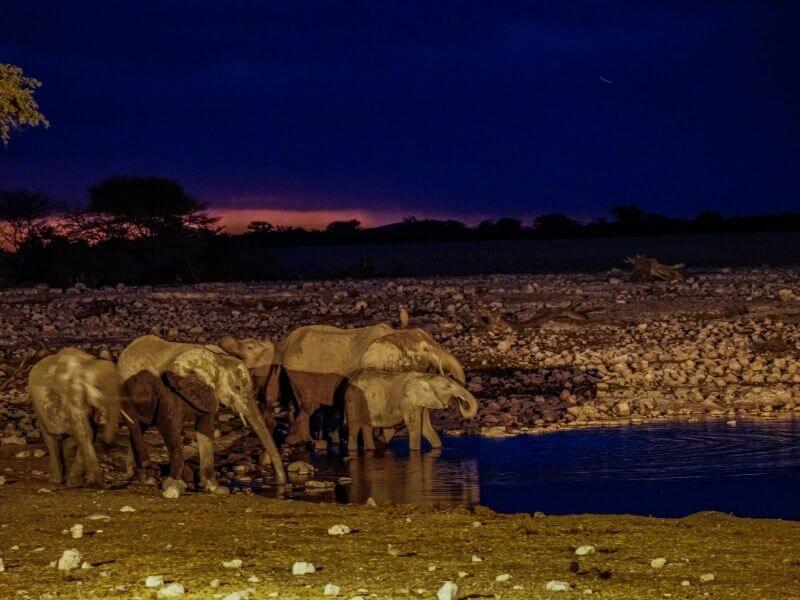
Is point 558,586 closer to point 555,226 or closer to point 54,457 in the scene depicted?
point 54,457

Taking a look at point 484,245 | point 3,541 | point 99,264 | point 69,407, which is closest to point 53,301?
point 99,264

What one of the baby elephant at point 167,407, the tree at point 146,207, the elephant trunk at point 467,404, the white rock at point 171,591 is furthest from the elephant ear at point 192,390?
the tree at point 146,207

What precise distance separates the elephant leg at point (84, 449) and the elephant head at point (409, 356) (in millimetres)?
4098

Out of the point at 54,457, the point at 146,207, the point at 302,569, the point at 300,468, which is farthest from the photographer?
the point at 146,207

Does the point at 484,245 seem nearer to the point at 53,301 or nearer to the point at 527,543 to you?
the point at 53,301

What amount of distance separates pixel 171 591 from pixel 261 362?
358 inches

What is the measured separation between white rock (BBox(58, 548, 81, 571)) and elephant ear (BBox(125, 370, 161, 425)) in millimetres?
5322

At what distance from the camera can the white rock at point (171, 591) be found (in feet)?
24.2

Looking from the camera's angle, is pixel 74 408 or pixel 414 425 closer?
pixel 74 408

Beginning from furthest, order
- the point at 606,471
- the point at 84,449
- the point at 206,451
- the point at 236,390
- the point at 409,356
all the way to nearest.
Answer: the point at 409,356 → the point at 236,390 → the point at 606,471 → the point at 206,451 → the point at 84,449

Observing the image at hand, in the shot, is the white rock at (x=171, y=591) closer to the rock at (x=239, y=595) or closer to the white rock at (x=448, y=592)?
the rock at (x=239, y=595)

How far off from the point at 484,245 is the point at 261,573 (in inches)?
2184

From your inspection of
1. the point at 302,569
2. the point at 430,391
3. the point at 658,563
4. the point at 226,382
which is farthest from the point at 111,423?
the point at 658,563

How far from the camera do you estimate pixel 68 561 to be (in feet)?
26.7
